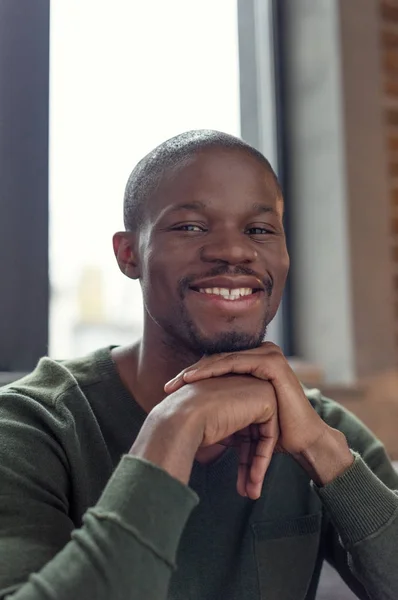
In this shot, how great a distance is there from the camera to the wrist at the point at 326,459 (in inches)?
38.9

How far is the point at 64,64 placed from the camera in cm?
197

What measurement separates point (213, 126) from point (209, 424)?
1474 mm

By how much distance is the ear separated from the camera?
3.93 feet

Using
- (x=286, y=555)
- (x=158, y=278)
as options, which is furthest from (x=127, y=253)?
(x=286, y=555)

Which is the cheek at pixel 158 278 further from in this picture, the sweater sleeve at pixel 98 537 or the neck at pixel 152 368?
the sweater sleeve at pixel 98 537

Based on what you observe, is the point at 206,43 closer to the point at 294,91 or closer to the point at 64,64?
the point at 294,91

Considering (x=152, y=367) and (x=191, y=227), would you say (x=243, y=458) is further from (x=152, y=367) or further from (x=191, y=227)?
(x=191, y=227)

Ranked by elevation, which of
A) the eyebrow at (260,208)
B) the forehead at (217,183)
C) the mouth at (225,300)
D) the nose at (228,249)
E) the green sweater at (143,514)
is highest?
the forehead at (217,183)

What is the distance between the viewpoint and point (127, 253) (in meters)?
1.21

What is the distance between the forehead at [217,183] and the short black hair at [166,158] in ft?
0.04

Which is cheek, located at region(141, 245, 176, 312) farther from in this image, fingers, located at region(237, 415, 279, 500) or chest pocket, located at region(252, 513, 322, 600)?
chest pocket, located at region(252, 513, 322, 600)

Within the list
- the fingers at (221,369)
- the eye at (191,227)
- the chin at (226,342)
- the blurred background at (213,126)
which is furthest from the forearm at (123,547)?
the blurred background at (213,126)

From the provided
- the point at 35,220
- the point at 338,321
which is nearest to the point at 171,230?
the point at 35,220

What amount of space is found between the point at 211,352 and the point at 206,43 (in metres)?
1.47
